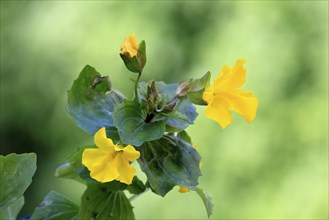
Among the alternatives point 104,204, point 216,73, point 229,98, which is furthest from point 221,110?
point 216,73

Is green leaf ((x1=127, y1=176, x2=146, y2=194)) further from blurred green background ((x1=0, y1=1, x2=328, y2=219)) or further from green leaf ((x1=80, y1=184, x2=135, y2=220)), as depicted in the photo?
blurred green background ((x1=0, y1=1, x2=328, y2=219))

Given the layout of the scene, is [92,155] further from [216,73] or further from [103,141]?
[216,73]

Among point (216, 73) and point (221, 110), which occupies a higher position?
point (221, 110)

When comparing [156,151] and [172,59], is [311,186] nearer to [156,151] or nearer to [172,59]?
[172,59]

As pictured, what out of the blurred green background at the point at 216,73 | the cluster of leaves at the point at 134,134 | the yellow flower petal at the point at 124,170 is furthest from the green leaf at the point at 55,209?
the blurred green background at the point at 216,73

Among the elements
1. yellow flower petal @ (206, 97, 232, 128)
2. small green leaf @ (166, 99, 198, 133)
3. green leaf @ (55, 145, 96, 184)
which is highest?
yellow flower petal @ (206, 97, 232, 128)

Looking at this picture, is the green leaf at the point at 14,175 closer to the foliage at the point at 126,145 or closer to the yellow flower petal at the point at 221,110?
the foliage at the point at 126,145

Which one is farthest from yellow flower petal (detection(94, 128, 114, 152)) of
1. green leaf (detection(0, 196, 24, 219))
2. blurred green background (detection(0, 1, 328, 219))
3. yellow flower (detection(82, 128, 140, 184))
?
blurred green background (detection(0, 1, 328, 219))
